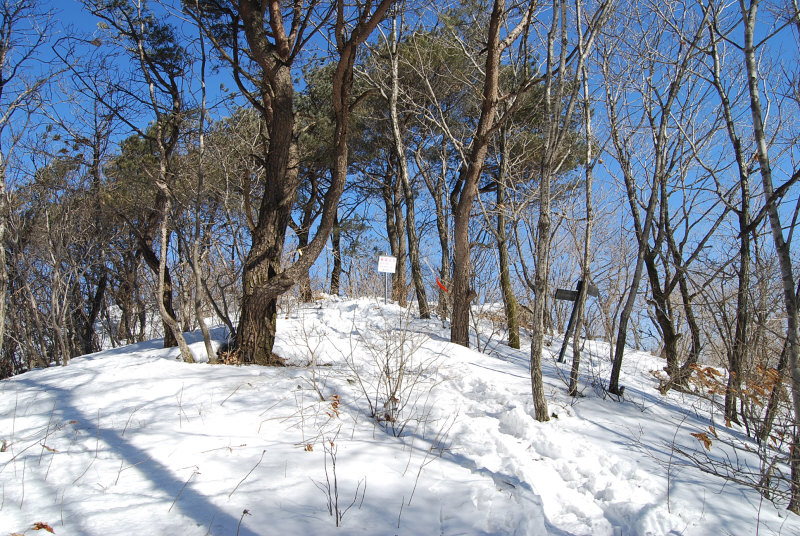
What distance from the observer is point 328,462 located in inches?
86.4

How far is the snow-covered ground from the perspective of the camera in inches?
69.6

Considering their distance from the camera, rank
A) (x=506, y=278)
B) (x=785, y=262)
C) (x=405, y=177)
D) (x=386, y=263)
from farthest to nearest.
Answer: (x=405, y=177) < (x=386, y=263) < (x=506, y=278) < (x=785, y=262)

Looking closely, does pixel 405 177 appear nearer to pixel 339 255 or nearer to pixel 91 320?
pixel 339 255

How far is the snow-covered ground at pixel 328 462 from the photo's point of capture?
1768 millimetres

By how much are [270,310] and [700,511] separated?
366cm

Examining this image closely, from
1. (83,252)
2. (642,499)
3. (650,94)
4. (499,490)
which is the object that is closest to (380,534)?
(499,490)

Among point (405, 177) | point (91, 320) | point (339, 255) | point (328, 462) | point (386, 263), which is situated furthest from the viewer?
point (339, 255)

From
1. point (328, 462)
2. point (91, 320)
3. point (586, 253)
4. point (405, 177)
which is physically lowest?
point (91, 320)

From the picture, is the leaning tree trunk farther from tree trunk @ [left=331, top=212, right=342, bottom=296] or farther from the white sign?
tree trunk @ [left=331, top=212, right=342, bottom=296]

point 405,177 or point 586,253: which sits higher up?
point 405,177

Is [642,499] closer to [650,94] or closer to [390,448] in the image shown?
[390,448]

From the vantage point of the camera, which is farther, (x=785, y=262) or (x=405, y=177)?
(x=405, y=177)

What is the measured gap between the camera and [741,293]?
4.08 metres

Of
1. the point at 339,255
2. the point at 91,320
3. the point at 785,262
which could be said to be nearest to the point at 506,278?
the point at 785,262
